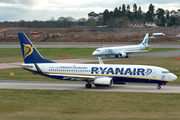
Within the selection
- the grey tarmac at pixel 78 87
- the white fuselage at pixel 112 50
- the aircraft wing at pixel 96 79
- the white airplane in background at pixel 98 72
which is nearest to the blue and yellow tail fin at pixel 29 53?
the white airplane in background at pixel 98 72

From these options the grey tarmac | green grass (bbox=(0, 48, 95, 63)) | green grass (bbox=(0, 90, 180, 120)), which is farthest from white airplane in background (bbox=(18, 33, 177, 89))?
green grass (bbox=(0, 48, 95, 63))

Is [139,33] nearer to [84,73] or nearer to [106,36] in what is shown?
[106,36]

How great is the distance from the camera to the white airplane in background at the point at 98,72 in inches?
1481

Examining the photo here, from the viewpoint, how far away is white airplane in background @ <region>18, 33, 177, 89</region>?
37.6 meters

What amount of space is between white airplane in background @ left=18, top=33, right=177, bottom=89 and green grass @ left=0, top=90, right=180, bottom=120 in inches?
149

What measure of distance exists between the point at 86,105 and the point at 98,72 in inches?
479

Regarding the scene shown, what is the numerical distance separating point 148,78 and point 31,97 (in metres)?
16.7

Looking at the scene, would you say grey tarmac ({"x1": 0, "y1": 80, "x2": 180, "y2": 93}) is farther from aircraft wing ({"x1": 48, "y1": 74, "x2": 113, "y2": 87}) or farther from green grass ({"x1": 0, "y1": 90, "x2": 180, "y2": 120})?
green grass ({"x1": 0, "y1": 90, "x2": 180, "y2": 120})

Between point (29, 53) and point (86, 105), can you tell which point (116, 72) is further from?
point (29, 53)

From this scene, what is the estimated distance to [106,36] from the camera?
632 ft

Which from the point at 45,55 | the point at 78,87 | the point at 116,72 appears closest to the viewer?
the point at 116,72

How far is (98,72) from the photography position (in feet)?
132

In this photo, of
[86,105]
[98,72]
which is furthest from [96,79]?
[86,105]

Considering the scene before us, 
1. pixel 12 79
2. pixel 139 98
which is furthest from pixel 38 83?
pixel 139 98
